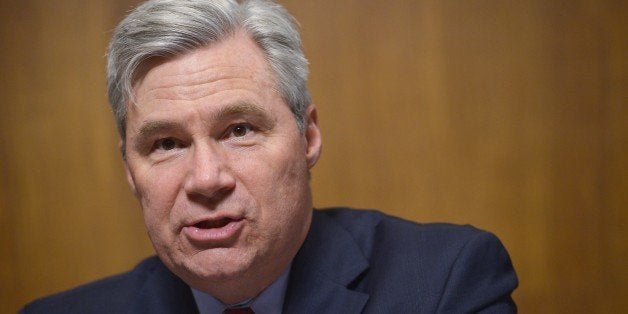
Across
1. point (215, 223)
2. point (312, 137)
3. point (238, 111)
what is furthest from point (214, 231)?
point (312, 137)

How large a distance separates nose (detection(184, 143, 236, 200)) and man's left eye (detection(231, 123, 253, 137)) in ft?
0.19

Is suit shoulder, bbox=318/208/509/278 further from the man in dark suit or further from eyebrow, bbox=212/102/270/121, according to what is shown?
eyebrow, bbox=212/102/270/121

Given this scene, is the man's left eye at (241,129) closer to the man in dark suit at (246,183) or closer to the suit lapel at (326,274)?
the man in dark suit at (246,183)

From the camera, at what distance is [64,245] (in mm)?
2371

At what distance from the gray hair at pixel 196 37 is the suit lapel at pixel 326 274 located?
298mm

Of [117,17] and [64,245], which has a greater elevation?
[117,17]

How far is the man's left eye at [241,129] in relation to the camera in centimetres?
160

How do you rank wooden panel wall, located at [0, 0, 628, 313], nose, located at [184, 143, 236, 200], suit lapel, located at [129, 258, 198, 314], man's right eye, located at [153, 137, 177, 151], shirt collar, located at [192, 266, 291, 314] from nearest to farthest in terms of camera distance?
1. nose, located at [184, 143, 236, 200]
2. man's right eye, located at [153, 137, 177, 151]
3. shirt collar, located at [192, 266, 291, 314]
4. suit lapel, located at [129, 258, 198, 314]
5. wooden panel wall, located at [0, 0, 628, 313]

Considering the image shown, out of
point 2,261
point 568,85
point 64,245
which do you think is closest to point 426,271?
point 568,85

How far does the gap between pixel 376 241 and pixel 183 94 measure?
0.59m

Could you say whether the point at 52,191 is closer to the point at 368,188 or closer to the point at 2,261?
the point at 2,261

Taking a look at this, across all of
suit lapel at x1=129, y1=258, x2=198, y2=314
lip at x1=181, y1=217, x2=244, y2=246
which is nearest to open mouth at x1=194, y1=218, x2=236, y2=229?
lip at x1=181, y1=217, x2=244, y2=246

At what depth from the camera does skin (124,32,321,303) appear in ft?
5.07

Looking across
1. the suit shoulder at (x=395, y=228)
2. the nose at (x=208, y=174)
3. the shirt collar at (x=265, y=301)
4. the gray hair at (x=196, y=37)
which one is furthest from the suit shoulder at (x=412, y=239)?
the nose at (x=208, y=174)
